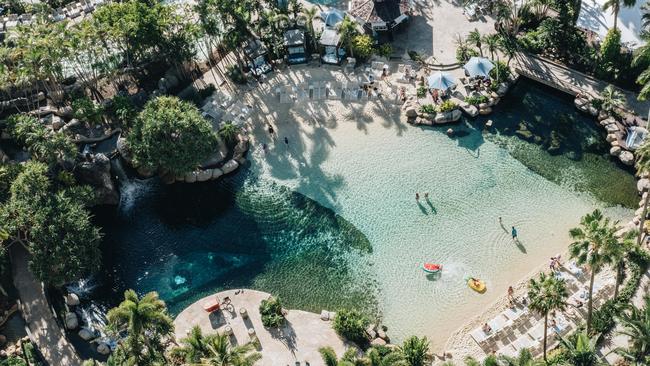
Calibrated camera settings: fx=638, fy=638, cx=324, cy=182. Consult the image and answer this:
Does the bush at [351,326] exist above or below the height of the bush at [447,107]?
below

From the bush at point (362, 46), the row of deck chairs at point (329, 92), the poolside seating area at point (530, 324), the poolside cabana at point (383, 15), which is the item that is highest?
the poolside cabana at point (383, 15)

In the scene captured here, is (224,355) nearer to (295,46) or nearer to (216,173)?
(216,173)

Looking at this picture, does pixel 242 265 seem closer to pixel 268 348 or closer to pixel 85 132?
pixel 268 348

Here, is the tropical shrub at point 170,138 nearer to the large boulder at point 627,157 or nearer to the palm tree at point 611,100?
the palm tree at point 611,100

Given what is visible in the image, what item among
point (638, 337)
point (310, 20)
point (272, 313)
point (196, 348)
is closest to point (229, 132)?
point (310, 20)

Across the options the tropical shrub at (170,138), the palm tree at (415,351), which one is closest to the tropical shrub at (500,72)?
the tropical shrub at (170,138)

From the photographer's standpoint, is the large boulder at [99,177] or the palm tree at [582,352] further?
the large boulder at [99,177]

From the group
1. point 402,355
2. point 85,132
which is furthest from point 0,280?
point 402,355
